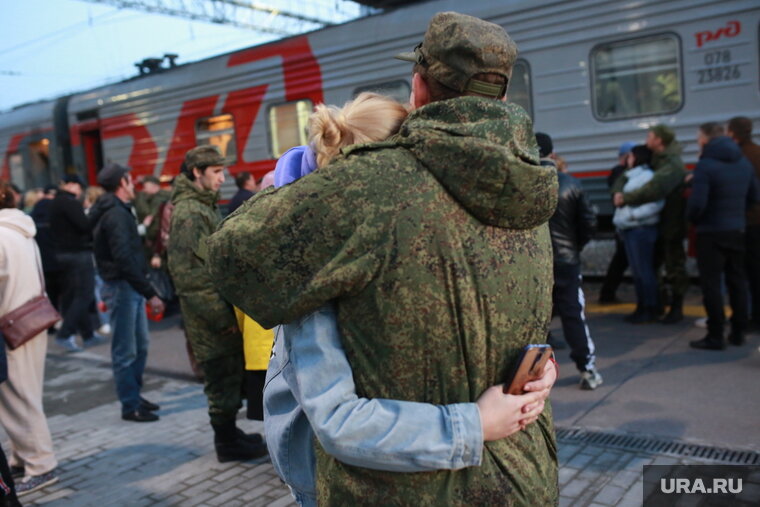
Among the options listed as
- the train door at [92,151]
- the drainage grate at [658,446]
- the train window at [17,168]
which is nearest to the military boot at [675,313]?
the drainage grate at [658,446]

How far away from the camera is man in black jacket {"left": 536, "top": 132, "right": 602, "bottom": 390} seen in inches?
200

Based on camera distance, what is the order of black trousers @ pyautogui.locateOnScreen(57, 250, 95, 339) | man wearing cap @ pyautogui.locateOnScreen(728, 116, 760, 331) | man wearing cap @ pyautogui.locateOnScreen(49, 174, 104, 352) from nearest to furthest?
1. man wearing cap @ pyautogui.locateOnScreen(728, 116, 760, 331)
2. man wearing cap @ pyautogui.locateOnScreen(49, 174, 104, 352)
3. black trousers @ pyautogui.locateOnScreen(57, 250, 95, 339)

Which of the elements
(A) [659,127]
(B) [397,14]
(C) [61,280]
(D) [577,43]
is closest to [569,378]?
(A) [659,127]

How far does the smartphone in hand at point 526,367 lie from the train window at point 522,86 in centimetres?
653

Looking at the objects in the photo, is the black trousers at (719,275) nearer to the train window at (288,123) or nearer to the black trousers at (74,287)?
the train window at (288,123)

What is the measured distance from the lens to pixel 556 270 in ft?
17.3

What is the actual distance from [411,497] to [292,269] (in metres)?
0.52

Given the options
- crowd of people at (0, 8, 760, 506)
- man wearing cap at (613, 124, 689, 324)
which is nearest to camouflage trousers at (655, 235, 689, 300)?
man wearing cap at (613, 124, 689, 324)

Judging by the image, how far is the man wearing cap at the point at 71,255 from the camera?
25.5ft

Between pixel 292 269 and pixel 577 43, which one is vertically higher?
pixel 577 43

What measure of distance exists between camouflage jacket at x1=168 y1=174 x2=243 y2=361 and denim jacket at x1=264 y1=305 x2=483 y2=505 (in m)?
2.70

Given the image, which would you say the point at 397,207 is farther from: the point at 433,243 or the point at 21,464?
the point at 21,464

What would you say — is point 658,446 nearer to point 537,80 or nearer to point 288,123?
point 537,80

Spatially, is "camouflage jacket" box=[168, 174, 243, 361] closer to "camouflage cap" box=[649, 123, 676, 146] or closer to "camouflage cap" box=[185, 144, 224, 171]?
"camouflage cap" box=[185, 144, 224, 171]
